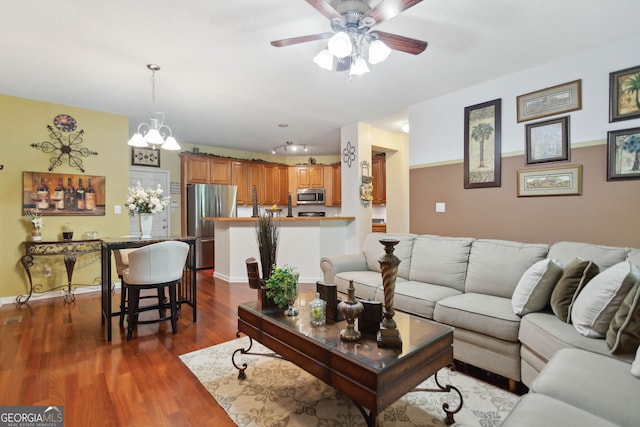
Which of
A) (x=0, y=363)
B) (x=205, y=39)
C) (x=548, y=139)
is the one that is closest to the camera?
(x=0, y=363)

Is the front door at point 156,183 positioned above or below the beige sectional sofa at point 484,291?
above

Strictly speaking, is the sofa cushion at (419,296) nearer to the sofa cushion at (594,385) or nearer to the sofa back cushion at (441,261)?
the sofa back cushion at (441,261)

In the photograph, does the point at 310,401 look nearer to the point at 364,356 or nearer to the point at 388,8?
the point at 364,356

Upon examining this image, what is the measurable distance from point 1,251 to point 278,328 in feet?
13.8

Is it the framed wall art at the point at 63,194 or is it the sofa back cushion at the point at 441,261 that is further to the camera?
the framed wall art at the point at 63,194

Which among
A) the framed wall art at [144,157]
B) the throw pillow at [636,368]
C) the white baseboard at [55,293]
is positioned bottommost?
the white baseboard at [55,293]

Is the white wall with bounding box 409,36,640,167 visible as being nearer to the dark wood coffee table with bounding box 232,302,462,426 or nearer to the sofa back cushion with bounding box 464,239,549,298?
the sofa back cushion with bounding box 464,239,549,298

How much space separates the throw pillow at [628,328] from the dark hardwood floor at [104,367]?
6.58ft

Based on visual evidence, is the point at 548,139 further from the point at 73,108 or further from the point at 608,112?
the point at 73,108

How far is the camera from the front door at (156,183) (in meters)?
5.73

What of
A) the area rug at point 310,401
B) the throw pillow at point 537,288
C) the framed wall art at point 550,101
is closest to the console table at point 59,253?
the area rug at point 310,401

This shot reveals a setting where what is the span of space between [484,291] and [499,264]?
0.26 metres

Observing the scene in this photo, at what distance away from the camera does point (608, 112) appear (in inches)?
107

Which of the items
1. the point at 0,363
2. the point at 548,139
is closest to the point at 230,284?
the point at 0,363
